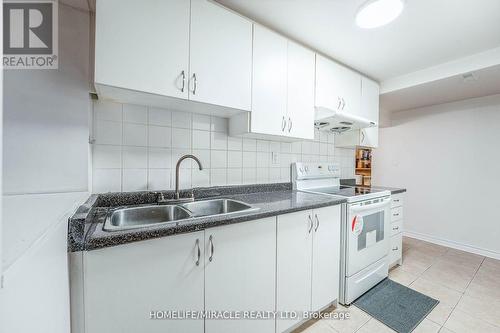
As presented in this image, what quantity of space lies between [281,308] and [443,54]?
2.64 metres

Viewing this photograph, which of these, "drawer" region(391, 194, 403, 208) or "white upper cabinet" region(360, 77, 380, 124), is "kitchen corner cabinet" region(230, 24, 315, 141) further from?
"drawer" region(391, 194, 403, 208)

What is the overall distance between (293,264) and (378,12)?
180 centimetres

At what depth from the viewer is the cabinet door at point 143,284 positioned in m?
0.79

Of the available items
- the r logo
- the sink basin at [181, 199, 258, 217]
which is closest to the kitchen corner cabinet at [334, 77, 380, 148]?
the sink basin at [181, 199, 258, 217]

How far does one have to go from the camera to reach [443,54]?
1.99 meters

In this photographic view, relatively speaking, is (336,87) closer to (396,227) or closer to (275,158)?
(275,158)

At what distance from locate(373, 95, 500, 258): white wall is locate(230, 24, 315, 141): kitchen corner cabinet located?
2.55 meters

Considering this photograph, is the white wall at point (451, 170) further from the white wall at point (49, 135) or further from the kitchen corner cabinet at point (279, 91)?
the white wall at point (49, 135)

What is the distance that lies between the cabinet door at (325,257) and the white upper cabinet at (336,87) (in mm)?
1032

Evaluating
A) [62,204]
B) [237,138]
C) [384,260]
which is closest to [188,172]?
[237,138]

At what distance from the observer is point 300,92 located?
1.83 metres

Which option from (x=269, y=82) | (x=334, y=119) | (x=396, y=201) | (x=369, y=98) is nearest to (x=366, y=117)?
(x=369, y=98)

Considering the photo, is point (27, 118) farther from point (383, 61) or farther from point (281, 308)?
point (383, 61)

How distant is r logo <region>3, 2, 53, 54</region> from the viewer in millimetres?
1066
